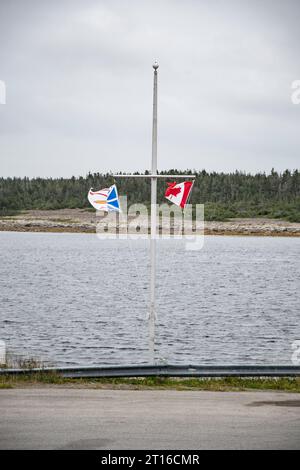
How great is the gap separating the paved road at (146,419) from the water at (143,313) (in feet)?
27.4

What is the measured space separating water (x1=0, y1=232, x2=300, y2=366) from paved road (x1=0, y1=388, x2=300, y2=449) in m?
8.34

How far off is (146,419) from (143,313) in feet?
89.9

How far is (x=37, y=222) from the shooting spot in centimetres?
15175

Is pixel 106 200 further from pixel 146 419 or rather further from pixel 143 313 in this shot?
pixel 143 313

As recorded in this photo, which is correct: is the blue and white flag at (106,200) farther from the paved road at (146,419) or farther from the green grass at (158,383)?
the paved road at (146,419)

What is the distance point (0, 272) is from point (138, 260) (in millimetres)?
29165

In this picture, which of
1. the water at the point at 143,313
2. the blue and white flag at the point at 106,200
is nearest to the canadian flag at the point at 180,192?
the blue and white flag at the point at 106,200

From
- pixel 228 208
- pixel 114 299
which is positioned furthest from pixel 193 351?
pixel 228 208

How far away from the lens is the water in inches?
995

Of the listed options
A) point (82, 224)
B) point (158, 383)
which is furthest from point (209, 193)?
point (158, 383)

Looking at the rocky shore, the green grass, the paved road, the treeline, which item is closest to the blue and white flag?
the green grass

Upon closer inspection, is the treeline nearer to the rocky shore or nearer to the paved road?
the rocky shore

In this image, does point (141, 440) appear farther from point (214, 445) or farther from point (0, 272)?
point (0, 272)

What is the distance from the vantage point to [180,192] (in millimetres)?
16859
